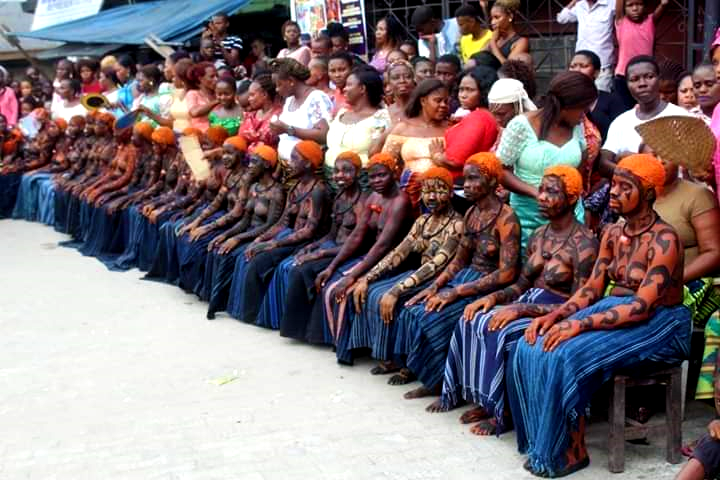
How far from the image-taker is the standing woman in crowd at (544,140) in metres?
5.80

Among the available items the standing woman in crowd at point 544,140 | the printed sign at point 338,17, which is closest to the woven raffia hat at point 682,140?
the standing woman in crowd at point 544,140

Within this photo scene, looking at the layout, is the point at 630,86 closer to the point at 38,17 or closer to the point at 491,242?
the point at 491,242

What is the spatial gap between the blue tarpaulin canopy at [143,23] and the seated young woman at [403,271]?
24.7ft

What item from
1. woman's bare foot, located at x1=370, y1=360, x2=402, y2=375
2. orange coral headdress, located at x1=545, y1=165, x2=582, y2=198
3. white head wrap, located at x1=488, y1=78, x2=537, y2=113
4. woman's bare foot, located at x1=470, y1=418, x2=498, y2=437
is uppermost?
white head wrap, located at x1=488, y1=78, x2=537, y2=113

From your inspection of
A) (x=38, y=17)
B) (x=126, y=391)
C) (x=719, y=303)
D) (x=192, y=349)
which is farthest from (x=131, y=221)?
(x=38, y=17)

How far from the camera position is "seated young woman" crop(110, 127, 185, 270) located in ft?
33.7

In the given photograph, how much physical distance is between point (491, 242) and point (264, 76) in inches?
151

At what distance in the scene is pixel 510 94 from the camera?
639 cm

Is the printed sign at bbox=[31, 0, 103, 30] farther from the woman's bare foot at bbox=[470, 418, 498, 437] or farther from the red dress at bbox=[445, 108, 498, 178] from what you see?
the woman's bare foot at bbox=[470, 418, 498, 437]

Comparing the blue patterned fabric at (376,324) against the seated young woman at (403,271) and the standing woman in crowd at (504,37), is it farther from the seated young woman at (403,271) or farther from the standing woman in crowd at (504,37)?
the standing woman in crowd at (504,37)

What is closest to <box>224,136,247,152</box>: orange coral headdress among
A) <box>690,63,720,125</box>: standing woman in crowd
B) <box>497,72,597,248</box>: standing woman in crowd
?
<box>497,72,597,248</box>: standing woman in crowd

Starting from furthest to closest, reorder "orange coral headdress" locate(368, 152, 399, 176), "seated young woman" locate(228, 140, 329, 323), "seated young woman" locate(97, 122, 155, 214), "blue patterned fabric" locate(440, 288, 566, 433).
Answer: "seated young woman" locate(97, 122, 155, 214), "seated young woman" locate(228, 140, 329, 323), "orange coral headdress" locate(368, 152, 399, 176), "blue patterned fabric" locate(440, 288, 566, 433)

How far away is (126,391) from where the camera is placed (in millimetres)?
6496

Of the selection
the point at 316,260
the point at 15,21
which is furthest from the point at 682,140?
the point at 15,21
